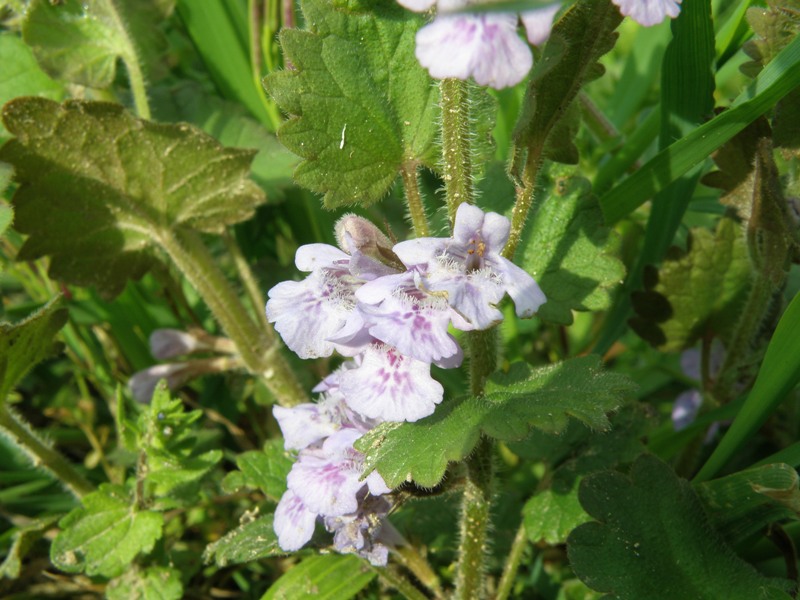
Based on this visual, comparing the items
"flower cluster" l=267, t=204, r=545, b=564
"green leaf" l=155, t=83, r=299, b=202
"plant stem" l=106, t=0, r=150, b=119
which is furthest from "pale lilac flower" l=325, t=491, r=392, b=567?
"plant stem" l=106, t=0, r=150, b=119

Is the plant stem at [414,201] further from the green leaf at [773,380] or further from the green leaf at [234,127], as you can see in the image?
the green leaf at [234,127]

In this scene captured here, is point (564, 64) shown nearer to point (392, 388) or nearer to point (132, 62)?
point (392, 388)

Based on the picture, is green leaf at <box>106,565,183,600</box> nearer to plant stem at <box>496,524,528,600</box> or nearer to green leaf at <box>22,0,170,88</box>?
plant stem at <box>496,524,528,600</box>

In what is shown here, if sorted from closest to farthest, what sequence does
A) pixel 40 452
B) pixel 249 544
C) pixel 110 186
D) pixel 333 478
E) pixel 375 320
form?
pixel 375 320
pixel 333 478
pixel 249 544
pixel 40 452
pixel 110 186

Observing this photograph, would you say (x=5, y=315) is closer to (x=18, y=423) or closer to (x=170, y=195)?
(x=18, y=423)

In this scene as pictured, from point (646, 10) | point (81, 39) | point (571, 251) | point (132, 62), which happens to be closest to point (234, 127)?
point (132, 62)

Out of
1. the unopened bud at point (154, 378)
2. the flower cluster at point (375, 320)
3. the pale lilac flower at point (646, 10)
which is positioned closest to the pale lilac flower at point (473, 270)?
the flower cluster at point (375, 320)
